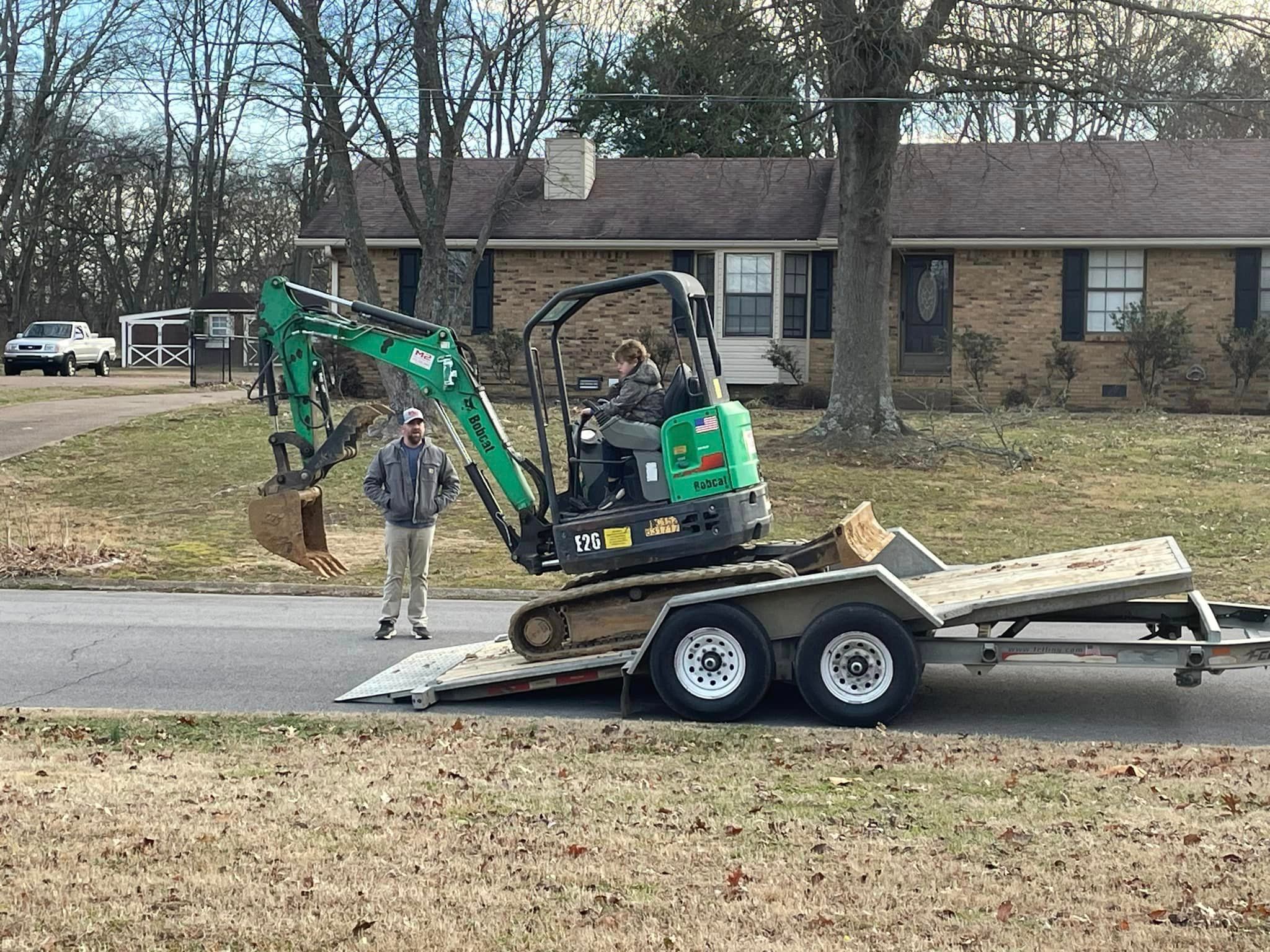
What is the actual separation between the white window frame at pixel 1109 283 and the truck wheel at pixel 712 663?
24883 millimetres

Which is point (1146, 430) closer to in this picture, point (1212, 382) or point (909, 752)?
point (1212, 382)

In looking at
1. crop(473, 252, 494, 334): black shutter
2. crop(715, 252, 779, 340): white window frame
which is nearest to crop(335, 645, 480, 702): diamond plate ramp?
crop(715, 252, 779, 340): white window frame

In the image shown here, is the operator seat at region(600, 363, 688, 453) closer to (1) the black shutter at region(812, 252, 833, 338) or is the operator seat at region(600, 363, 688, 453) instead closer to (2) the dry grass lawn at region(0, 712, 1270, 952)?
(2) the dry grass lawn at region(0, 712, 1270, 952)

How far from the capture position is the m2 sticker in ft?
35.8

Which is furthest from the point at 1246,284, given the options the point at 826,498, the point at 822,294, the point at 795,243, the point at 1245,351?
the point at 826,498

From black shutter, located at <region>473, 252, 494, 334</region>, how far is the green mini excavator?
75.6 feet

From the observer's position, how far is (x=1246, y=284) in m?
32.7

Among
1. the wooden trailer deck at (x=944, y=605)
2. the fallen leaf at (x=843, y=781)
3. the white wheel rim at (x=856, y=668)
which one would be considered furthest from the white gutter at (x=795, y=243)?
the fallen leaf at (x=843, y=781)

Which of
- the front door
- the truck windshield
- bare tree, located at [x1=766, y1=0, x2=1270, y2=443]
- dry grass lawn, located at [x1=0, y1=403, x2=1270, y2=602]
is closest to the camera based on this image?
dry grass lawn, located at [x1=0, y1=403, x2=1270, y2=602]

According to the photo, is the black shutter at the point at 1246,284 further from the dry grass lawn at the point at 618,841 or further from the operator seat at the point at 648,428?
the dry grass lawn at the point at 618,841

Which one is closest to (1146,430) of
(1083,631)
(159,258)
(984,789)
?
(1083,631)

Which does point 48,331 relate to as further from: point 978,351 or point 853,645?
point 853,645

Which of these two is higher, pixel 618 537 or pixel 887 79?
pixel 887 79

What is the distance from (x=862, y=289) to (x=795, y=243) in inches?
363
